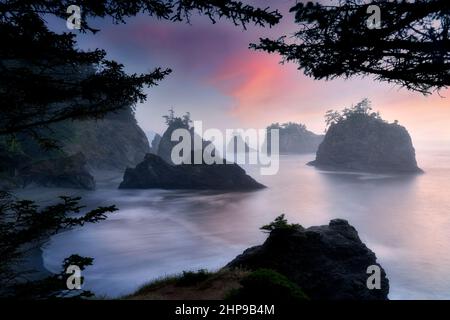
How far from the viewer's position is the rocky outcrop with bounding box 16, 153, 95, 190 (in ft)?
138

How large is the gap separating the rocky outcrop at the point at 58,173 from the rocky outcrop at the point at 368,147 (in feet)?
255

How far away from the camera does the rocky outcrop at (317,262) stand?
44.1 feet

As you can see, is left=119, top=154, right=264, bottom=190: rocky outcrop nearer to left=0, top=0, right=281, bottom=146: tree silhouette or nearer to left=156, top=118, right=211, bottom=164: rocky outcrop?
left=156, top=118, right=211, bottom=164: rocky outcrop

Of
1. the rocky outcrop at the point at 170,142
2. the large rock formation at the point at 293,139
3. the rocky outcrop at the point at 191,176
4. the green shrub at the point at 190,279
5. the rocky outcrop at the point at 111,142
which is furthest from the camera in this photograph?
the large rock formation at the point at 293,139

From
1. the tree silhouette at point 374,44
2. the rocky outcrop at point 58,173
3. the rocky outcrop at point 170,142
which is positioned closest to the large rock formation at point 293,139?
the rocky outcrop at point 170,142

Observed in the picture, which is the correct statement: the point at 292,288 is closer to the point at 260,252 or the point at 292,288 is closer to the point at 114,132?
the point at 260,252

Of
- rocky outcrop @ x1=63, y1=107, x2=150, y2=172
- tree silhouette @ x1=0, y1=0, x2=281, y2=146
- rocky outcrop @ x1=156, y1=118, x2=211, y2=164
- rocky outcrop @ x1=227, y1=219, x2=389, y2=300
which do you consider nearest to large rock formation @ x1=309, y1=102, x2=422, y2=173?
rocky outcrop @ x1=156, y1=118, x2=211, y2=164

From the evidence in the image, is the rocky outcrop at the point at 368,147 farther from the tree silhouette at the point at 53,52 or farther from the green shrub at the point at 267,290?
the tree silhouette at the point at 53,52

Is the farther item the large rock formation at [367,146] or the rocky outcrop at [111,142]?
the large rock formation at [367,146]

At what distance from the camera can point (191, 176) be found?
57.1 meters

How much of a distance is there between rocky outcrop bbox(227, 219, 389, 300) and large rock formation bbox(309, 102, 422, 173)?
8458 cm

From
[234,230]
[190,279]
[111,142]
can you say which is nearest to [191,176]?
[234,230]
